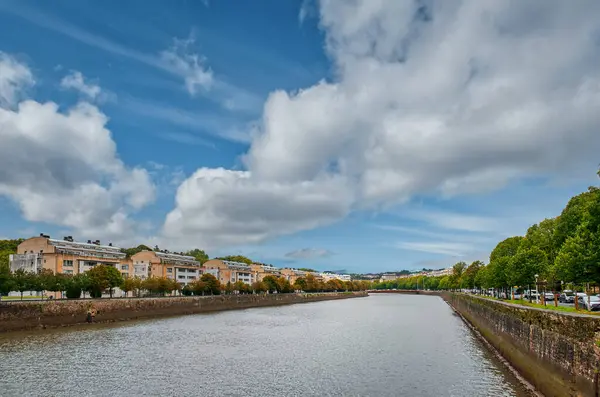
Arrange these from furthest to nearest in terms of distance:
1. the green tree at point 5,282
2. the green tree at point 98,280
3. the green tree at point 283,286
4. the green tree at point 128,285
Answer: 1. the green tree at point 283,286
2. the green tree at point 128,285
3. the green tree at point 98,280
4. the green tree at point 5,282

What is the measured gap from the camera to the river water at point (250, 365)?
25.1m

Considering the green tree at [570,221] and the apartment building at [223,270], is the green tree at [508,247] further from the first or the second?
the apartment building at [223,270]

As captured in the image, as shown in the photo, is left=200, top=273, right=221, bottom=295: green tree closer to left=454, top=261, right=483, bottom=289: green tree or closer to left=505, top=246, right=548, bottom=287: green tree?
left=454, top=261, right=483, bottom=289: green tree

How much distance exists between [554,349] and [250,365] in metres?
18.5

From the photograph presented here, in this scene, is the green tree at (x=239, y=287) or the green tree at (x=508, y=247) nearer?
the green tree at (x=508, y=247)

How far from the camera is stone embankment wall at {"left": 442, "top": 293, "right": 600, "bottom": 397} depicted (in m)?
16.8

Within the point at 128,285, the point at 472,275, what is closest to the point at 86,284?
the point at 128,285

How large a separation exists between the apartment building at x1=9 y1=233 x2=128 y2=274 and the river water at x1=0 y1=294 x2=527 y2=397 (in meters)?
52.4

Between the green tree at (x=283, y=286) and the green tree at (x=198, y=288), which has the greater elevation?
the green tree at (x=198, y=288)

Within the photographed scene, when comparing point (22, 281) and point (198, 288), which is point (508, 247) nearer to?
point (198, 288)

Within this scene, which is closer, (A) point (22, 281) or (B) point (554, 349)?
(B) point (554, 349)

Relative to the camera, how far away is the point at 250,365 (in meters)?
32.0

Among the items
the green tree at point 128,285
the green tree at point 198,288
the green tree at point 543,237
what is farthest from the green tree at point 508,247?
the green tree at point 128,285

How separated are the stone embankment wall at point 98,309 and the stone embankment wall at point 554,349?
47.5 meters
